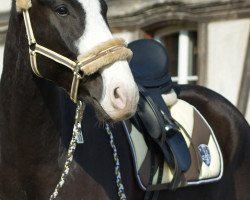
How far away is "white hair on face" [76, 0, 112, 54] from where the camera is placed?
3.70 m

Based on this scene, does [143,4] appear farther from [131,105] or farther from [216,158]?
[131,105]

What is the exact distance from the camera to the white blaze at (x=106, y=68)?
360 centimetres

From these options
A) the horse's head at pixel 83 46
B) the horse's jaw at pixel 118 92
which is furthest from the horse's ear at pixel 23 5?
the horse's jaw at pixel 118 92

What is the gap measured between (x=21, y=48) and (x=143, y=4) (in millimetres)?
6633

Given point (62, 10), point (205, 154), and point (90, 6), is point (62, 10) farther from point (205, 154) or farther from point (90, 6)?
point (205, 154)

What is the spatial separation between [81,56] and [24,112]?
479mm

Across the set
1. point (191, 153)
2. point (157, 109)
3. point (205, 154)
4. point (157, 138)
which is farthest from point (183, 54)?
point (157, 138)

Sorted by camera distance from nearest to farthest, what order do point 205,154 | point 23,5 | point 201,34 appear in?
1. point 23,5
2. point 205,154
3. point 201,34

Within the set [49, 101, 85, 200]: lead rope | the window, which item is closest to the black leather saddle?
[49, 101, 85, 200]: lead rope

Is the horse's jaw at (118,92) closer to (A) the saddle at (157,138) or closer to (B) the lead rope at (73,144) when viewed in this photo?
(B) the lead rope at (73,144)

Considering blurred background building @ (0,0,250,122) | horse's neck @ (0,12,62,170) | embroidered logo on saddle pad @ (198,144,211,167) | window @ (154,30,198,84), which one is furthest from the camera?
window @ (154,30,198,84)

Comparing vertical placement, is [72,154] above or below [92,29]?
below

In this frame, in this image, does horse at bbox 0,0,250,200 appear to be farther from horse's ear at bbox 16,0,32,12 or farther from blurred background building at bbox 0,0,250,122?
blurred background building at bbox 0,0,250,122

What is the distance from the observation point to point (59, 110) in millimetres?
4117
